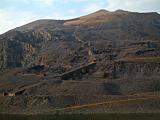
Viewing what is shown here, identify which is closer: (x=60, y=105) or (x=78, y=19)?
(x=60, y=105)

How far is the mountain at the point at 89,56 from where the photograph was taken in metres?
85.2

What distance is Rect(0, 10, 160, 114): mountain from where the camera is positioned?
280 ft

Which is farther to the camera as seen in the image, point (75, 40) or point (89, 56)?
point (75, 40)

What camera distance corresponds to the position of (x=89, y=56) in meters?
122

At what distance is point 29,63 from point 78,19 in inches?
2461

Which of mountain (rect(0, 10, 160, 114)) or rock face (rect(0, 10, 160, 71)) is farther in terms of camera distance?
rock face (rect(0, 10, 160, 71))

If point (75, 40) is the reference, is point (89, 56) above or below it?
below

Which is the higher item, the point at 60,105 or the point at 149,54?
the point at 149,54

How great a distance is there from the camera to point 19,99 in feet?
259

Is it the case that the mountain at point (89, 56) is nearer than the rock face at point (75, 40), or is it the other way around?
the mountain at point (89, 56)
